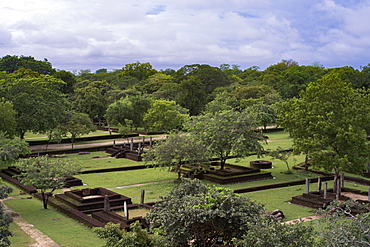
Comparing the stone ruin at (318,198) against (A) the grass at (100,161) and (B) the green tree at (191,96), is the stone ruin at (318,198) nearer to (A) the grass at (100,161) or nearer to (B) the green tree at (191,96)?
(A) the grass at (100,161)

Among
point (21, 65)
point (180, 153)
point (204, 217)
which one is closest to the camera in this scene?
point (204, 217)

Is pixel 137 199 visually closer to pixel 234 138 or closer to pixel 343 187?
pixel 234 138

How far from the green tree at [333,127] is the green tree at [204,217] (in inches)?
423

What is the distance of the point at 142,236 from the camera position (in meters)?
11.7

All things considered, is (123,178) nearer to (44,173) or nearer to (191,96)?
(44,173)

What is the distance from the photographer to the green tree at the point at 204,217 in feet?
38.6

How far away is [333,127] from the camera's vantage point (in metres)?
21.9

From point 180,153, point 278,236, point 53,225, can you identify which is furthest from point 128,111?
point 278,236

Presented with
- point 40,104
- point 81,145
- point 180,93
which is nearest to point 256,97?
point 180,93

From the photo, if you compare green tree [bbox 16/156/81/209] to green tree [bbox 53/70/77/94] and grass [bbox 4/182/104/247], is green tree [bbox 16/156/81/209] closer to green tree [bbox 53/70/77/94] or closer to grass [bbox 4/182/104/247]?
grass [bbox 4/182/104/247]

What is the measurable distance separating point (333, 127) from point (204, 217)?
12.8m

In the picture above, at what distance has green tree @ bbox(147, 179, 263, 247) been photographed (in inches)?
463

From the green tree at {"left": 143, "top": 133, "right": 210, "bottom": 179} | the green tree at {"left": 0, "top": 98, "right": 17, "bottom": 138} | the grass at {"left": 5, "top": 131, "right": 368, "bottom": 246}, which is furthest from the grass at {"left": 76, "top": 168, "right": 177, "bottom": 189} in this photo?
the green tree at {"left": 0, "top": 98, "right": 17, "bottom": 138}

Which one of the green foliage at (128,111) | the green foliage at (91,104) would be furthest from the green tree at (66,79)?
the green foliage at (128,111)
